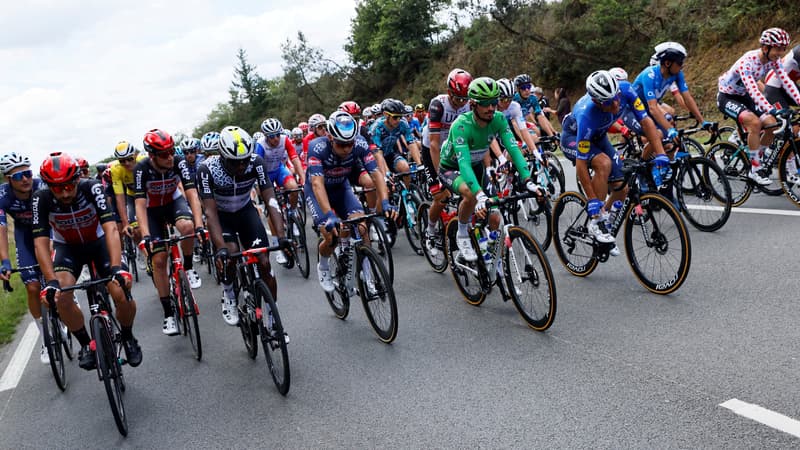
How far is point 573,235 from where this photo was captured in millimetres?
6805

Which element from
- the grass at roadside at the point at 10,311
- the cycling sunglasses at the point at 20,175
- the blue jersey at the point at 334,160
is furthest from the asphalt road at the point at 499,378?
the grass at roadside at the point at 10,311

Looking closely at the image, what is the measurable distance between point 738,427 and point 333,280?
4.44m

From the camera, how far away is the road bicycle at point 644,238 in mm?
5574

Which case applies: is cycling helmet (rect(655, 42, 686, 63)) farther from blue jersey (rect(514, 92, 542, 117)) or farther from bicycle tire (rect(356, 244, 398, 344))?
bicycle tire (rect(356, 244, 398, 344))

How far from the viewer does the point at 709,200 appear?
778 centimetres

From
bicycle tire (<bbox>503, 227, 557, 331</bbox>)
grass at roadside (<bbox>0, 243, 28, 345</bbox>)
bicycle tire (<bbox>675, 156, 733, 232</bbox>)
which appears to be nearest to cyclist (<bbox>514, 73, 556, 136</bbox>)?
bicycle tire (<bbox>675, 156, 733, 232</bbox>)

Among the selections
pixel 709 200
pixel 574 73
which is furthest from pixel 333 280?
pixel 574 73

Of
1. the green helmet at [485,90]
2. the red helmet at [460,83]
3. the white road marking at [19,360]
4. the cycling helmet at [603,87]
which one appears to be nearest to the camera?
the green helmet at [485,90]

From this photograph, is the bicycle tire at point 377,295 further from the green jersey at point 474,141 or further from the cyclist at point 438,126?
the cyclist at point 438,126

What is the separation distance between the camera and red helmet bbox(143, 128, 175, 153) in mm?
6387

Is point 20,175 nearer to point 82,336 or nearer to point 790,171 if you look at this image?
point 82,336

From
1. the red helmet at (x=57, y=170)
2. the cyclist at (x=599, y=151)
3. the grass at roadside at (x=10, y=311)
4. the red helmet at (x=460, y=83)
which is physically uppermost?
the red helmet at (x=460, y=83)

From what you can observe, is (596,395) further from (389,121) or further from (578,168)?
(389,121)

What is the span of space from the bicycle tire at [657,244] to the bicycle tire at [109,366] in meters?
4.68
